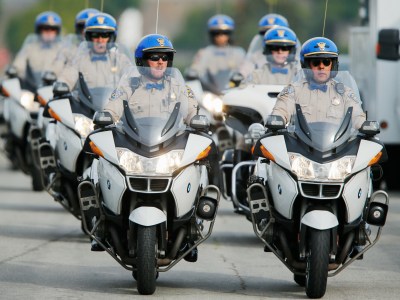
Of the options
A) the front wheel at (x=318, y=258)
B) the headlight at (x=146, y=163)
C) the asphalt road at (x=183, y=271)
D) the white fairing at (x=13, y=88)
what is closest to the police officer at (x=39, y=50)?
the white fairing at (x=13, y=88)

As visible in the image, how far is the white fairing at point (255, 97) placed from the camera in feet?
54.3

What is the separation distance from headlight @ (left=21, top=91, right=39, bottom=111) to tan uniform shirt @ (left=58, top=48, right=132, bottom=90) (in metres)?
5.70

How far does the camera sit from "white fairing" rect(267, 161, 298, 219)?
12.1m

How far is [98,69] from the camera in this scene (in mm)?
16797

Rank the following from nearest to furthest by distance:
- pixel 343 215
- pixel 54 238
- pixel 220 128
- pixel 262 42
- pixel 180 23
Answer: pixel 343 215, pixel 54 238, pixel 262 42, pixel 220 128, pixel 180 23

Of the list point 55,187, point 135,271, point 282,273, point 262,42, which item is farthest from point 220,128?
point 135,271

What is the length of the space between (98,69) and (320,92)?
14.8 ft

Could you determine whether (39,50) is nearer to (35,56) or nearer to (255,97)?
(35,56)

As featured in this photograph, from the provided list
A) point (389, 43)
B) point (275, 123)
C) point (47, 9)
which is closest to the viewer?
point (275, 123)

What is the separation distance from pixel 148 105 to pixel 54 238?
4.07 meters

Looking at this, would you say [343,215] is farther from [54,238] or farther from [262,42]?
[262,42]

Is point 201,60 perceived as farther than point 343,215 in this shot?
Yes

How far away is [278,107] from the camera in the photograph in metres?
12.9

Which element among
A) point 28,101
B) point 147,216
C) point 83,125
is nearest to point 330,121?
point 147,216
